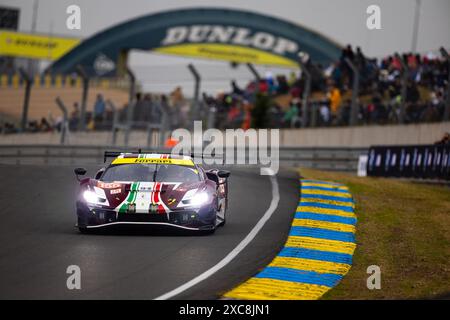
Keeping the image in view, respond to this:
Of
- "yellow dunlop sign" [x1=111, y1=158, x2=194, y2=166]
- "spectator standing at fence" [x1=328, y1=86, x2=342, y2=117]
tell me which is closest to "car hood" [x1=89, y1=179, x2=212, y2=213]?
"yellow dunlop sign" [x1=111, y1=158, x2=194, y2=166]

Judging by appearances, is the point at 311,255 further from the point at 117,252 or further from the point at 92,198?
the point at 92,198

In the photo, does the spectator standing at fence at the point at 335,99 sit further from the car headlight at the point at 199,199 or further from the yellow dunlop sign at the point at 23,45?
the yellow dunlop sign at the point at 23,45

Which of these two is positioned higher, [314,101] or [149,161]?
[314,101]

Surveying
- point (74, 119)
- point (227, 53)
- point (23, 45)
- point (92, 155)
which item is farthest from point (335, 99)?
point (23, 45)

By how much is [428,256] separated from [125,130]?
61.2 ft

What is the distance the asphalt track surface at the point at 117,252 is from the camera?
34.7 feet

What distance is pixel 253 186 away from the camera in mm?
22062

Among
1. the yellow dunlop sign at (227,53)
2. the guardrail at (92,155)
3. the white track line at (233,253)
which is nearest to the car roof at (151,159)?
the white track line at (233,253)

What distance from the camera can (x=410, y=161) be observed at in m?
26.5

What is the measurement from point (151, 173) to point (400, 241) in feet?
12.6

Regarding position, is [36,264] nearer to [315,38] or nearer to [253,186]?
[253,186]

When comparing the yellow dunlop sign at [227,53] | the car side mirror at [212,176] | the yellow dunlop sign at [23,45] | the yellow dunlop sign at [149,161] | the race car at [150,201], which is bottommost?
the race car at [150,201]

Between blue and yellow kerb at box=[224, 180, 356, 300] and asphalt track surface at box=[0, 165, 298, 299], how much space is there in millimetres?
198
